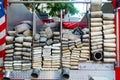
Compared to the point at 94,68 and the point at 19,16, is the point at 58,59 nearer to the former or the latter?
the point at 94,68

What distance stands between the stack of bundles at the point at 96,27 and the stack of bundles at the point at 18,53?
929mm

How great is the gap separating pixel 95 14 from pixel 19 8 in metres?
1.26

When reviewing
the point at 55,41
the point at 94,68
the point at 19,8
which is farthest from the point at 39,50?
the point at 19,8

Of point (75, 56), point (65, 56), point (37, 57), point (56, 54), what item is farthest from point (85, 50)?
point (37, 57)

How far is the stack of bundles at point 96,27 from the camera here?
423 centimetres

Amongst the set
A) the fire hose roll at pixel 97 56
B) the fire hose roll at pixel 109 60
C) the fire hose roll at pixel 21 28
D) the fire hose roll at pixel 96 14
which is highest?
the fire hose roll at pixel 96 14

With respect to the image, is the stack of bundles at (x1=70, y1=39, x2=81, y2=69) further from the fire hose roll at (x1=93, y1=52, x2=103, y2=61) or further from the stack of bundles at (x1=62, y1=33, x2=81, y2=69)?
the fire hose roll at (x1=93, y1=52, x2=103, y2=61)

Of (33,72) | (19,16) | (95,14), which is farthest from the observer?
(19,16)

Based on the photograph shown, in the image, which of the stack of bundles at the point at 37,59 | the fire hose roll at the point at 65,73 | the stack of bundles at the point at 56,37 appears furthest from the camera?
the stack of bundles at the point at 56,37

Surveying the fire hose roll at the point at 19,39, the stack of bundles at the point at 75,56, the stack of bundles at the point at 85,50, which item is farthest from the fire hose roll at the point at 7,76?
the stack of bundles at the point at 85,50

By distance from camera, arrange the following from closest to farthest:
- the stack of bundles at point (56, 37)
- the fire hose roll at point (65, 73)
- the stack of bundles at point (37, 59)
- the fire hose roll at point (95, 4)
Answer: the fire hose roll at point (65, 73) < the stack of bundles at point (37, 59) < the stack of bundles at point (56, 37) < the fire hose roll at point (95, 4)

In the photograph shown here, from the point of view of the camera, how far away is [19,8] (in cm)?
495

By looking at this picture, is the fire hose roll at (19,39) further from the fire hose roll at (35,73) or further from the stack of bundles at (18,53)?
the fire hose roll at (35,73)

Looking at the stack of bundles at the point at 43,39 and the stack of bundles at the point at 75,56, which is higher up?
the stack of bundles at the point at 43,39
